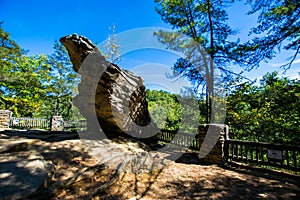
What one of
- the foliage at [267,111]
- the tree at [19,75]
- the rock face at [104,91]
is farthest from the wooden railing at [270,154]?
the tree at [19,75]

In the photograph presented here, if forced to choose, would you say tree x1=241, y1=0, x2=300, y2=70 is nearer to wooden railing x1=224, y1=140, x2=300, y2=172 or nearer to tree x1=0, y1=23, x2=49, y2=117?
wooden railing x1=224, y1=140, x2=300, y2=172

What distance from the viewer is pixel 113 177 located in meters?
3.06

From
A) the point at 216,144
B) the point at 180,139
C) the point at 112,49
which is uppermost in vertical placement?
the point at 112,49

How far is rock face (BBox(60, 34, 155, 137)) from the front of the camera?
5.37 m

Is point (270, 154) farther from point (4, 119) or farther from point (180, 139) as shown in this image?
point (4, 119)

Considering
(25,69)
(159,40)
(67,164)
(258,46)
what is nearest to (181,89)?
(159,40)

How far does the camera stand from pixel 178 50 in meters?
8.84

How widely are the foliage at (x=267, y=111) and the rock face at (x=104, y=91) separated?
5079 millimetres

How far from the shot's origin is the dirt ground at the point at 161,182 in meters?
2.61

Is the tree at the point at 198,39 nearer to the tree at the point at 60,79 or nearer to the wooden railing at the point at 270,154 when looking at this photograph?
the wooden railing at the point at 270,154

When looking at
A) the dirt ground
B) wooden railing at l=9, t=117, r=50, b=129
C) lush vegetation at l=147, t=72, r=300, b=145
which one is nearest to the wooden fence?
wooden railing at l=9, t=117, r=50, b=129

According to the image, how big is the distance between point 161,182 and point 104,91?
3565mm

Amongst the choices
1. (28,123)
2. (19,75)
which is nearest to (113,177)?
(28,123)

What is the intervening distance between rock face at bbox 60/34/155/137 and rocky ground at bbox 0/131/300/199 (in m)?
1.33
